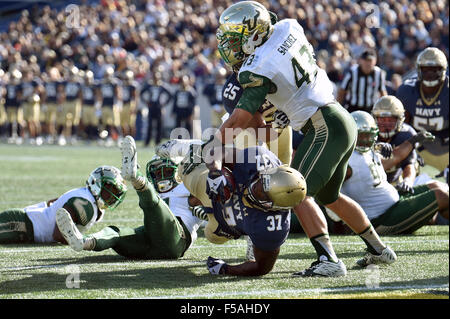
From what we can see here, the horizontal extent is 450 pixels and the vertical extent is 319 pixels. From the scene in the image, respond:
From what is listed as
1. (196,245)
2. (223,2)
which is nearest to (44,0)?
→ (223,2)

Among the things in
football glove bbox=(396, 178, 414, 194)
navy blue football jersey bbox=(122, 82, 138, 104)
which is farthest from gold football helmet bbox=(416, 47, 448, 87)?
navy blue football jersey bbox=(122, 82, 138, 104)

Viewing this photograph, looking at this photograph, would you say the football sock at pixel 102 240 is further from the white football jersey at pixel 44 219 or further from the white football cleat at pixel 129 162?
the white football jersey at pixel 44 219

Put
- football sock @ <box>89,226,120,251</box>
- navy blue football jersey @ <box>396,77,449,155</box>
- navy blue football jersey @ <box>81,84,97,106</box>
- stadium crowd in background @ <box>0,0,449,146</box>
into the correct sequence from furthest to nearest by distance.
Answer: navy blue football jersey @ <box>81,84,97,106</box> < stadium crowd in background @ <box>0,0,449,146</box> < navy blue football jersey @ <box>396,77,449,155</box> < football sock @ <box>89,226,120,251</box>

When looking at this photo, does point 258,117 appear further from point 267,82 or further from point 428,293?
point 428,293

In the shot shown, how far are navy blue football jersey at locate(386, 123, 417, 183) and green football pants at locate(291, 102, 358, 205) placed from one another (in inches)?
88.4

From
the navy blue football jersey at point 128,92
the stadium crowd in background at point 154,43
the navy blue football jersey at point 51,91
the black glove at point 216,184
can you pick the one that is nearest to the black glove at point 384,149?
the black glove at point 216,184

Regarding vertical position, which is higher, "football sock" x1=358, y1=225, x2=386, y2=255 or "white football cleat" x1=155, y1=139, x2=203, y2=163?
"white football cleat" x1=155, y1=139, x2=203, y2=163

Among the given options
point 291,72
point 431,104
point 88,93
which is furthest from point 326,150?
point 88,93

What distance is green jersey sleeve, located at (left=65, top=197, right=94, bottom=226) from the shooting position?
517 centimetres

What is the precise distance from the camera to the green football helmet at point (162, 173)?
5270 mm

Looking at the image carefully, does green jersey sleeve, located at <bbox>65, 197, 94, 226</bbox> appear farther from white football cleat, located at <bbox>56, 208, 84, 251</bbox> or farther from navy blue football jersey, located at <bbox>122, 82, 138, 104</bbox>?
navy blue football jersey, located at <bbox>122, 82, 138, 104</bbox>

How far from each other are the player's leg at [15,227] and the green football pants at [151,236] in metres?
0.89

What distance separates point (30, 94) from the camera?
67.9 ft
